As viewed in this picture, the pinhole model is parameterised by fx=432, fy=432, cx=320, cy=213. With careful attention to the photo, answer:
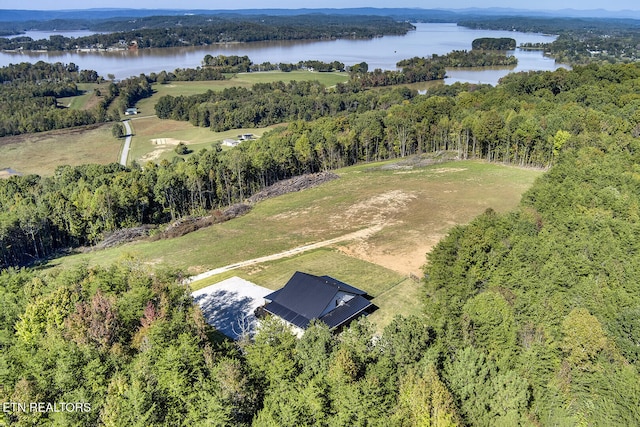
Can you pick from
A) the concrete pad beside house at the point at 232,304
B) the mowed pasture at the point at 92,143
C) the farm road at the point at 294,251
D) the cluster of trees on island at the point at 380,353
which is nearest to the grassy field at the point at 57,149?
the mowed pasture at the point at 92,143

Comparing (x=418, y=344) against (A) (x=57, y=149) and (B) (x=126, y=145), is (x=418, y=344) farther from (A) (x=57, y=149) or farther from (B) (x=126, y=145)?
(A) (x=57, y=149)

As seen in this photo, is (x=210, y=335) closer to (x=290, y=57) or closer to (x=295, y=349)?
(x=295, y=349)

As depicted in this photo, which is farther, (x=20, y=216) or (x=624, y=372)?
(x=20, y=216)

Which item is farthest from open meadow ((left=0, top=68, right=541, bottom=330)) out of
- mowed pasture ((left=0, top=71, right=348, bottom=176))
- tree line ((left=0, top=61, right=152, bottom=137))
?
→ tree line ((left=0, top=61, right=152, bottom=137))

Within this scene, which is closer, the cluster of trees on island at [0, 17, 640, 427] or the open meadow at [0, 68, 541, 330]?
the cluster of trees on island at [0, 17, 640, 427]

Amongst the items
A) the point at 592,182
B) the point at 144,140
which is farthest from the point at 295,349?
the point at 144,140

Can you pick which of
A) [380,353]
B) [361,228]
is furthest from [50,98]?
[380,353]

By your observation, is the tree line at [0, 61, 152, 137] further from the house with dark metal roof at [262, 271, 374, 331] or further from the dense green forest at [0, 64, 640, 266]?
the house with dark metal roof at [262, 271, 374, 331]
